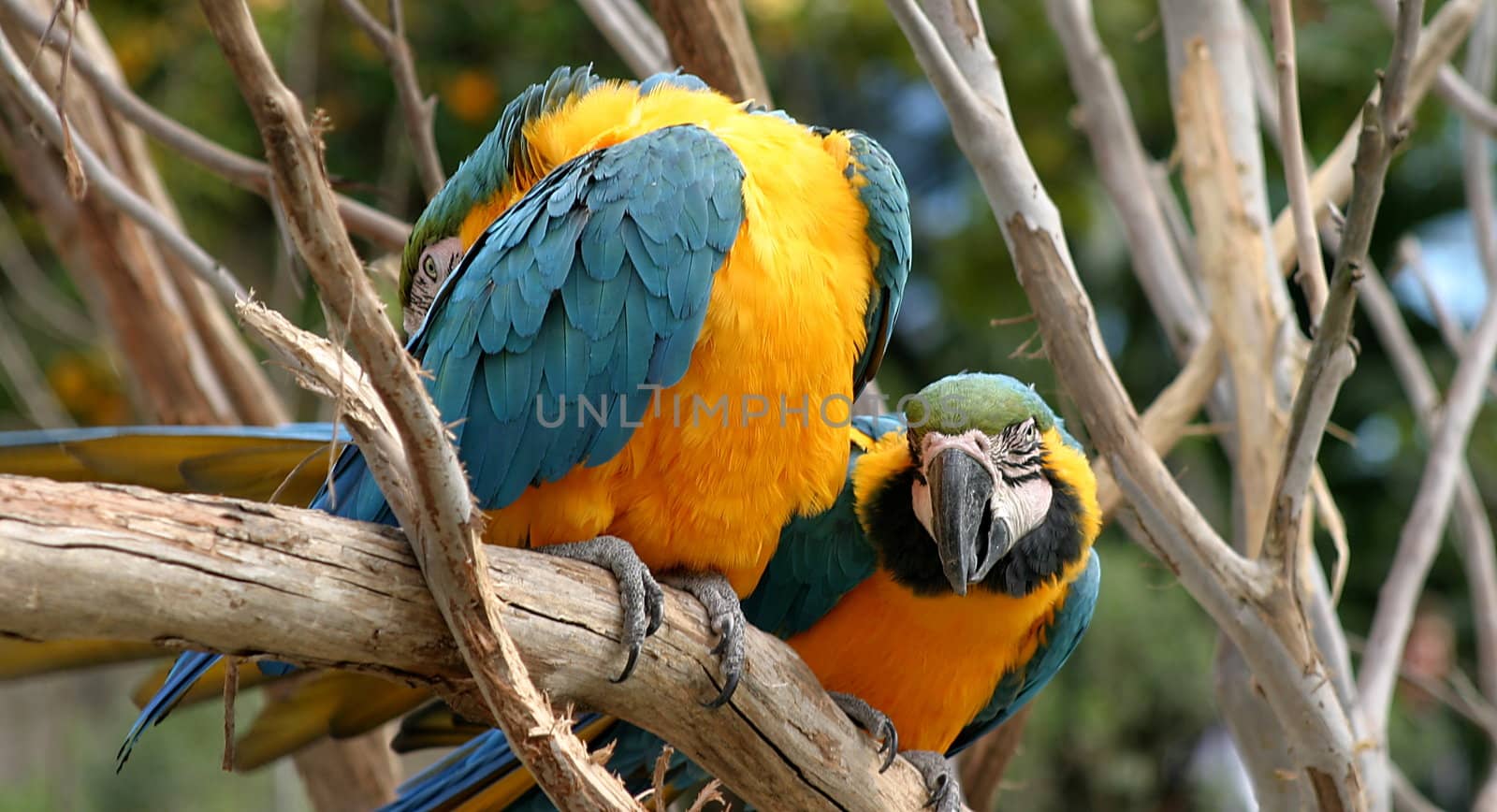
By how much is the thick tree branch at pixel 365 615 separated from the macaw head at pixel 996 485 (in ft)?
0.98

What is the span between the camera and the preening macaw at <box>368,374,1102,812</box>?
6.22 feet

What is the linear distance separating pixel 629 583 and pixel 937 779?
2.31 feet

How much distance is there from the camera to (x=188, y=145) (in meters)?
2.53

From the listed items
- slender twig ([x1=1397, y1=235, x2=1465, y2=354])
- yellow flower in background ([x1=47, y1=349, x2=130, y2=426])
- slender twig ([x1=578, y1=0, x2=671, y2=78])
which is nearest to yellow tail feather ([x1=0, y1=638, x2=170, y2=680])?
slender twig ([x1=578, y1=0, x2=671, y2=78])

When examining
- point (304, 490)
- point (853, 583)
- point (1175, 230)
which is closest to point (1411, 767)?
point (1175, 230)

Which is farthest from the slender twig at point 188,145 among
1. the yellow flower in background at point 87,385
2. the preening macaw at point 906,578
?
the yellow flower in background at point 87,385

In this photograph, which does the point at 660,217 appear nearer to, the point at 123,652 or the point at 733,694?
the point at 733,694

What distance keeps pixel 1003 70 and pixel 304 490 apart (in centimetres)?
244

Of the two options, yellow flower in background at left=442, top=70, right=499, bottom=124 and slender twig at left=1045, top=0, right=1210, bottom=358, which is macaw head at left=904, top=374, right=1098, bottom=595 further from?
yellow flower in background at left=442, top=70, right=499, bottom=124

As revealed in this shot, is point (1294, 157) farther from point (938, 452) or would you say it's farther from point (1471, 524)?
point (1471, 524)

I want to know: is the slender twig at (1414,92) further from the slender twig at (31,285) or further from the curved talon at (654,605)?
the slender twig at (31,285)

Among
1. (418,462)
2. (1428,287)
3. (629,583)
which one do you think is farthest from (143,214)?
(1428,287)

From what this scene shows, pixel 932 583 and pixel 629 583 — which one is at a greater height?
pixel 629 583

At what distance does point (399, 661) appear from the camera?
56.1 inches
